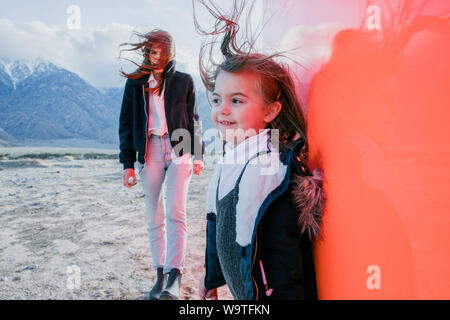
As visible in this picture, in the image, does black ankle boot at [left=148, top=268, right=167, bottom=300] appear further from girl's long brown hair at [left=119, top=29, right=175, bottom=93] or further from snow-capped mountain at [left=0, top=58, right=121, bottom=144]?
snow-capped mountain at [left=0, top=58, right=121, bottom=144]

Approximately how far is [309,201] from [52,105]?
4117cm

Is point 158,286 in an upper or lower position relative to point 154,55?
lower

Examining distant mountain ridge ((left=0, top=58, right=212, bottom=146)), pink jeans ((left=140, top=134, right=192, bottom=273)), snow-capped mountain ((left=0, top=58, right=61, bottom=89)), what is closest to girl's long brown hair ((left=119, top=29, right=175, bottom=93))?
pink jeans ((left=140, top=134, right=192, bottom=273))

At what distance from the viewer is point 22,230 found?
2736 millimetres

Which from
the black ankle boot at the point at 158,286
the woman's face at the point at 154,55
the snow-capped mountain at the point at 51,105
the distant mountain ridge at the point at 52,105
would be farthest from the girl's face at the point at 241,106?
the snow-capped mountain at the point at 51,105

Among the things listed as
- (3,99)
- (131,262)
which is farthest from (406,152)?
(3,99)

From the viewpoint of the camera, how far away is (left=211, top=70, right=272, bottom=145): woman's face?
0.88 m

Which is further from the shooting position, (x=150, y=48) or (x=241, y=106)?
(x=150, y=48)

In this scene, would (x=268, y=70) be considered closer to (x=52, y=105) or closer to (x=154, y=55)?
(x=154, y=55)

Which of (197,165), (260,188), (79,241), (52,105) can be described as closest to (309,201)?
(260,188)

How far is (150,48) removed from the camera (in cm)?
183

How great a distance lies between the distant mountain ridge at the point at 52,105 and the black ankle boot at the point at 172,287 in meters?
24.4
